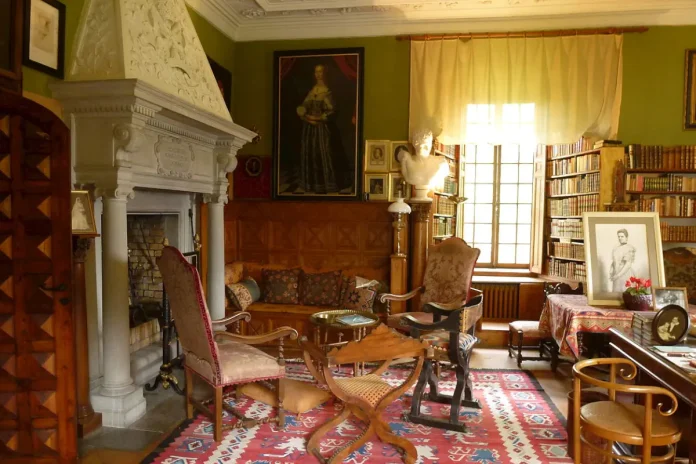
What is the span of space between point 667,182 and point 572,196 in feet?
3.56

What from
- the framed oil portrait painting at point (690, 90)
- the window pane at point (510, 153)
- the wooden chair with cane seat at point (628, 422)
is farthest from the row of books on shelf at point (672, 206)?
the wooden chair with cane seat at point (628, 422)

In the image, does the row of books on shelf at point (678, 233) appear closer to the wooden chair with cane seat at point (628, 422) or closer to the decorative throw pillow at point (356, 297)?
the decorative throw pillow at point (356, 297)

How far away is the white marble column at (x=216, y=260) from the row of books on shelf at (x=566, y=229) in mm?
4316

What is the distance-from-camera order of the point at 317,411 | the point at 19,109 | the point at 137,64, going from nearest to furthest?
the point at 19,109 → the point at 137,64 → the point at 317,411

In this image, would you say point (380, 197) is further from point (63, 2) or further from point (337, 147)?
point (63, 2)

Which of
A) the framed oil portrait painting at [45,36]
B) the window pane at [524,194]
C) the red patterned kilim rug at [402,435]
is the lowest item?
the red patterned kilim rug at [402,435]

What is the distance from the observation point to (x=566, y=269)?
664 centimetres

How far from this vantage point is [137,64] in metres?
3.66

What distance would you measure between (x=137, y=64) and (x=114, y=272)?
4.89 ft

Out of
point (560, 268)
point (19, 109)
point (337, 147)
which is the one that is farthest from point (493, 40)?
point (19, 109)

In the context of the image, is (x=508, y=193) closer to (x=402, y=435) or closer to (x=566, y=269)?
(x=566, y=269)

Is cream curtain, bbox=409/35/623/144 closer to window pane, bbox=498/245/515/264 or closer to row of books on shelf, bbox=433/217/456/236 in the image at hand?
row of books on shelf, bbox=433/217/456/236

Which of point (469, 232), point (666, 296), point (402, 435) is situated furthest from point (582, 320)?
point (469, 232)

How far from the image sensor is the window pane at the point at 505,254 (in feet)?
24.6
